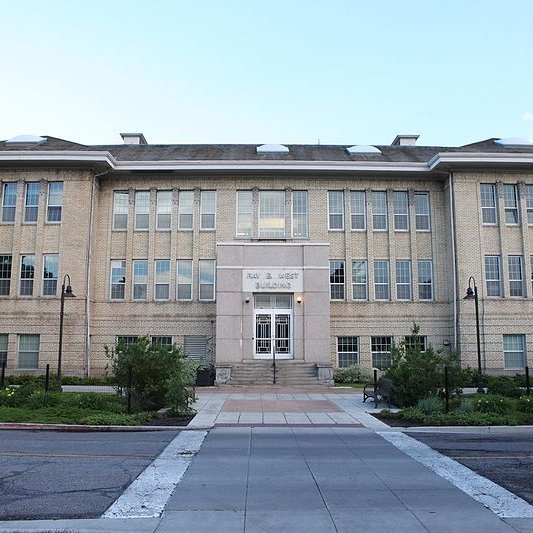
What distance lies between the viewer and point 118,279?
31375mm

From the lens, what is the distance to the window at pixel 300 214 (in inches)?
1238

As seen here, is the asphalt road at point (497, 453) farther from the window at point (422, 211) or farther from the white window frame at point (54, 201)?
the white window frame at point (54, 201)

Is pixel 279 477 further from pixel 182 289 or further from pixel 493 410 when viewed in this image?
pixel 182 289

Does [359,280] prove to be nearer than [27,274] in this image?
No

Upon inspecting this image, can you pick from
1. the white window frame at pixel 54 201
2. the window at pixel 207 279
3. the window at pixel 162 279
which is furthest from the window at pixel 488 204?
the white window frame at pixel 54 201

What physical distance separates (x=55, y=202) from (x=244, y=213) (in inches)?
386

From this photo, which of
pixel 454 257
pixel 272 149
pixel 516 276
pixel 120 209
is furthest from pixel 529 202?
pixel 120 209

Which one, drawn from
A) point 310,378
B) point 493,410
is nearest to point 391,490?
point 493,410

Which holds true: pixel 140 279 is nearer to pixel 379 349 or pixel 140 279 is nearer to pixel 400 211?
pixel 379 349

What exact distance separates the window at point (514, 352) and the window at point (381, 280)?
633 cm

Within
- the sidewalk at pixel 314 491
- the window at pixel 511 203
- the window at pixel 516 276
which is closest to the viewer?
the sidewalk at pixel 314 491

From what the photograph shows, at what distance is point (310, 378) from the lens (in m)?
27.0

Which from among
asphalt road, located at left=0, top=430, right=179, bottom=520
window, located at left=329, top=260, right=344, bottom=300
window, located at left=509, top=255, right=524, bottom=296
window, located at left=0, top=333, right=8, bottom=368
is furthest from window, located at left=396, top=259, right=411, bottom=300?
window, located at left=0, top=333, right=8, bottom=368

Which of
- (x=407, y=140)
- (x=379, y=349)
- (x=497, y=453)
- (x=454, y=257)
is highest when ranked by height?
(x=407, y=140)
